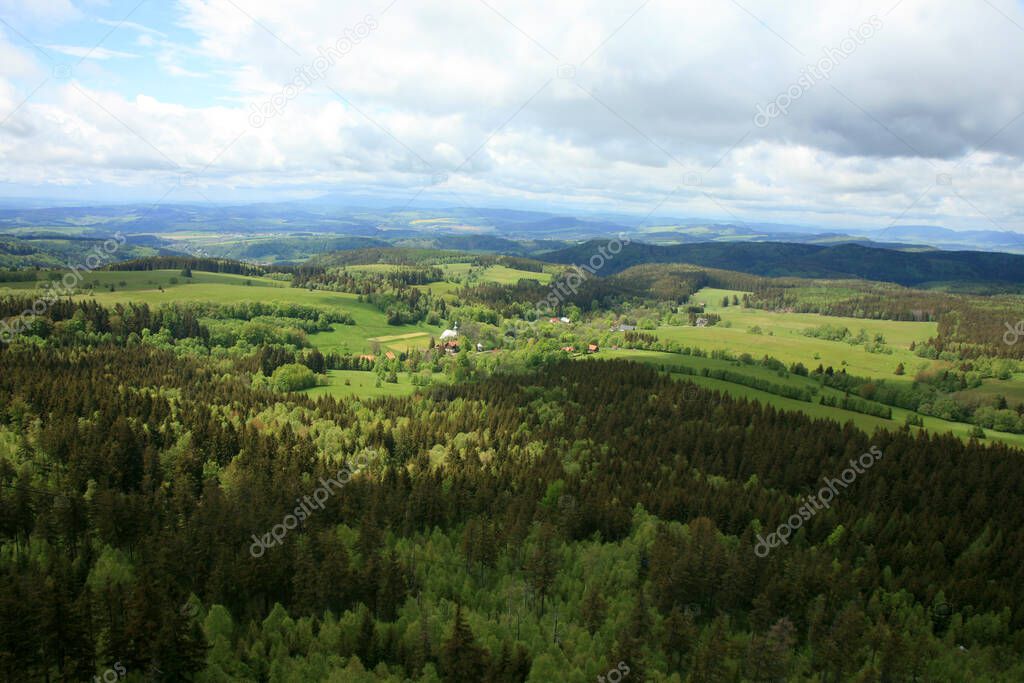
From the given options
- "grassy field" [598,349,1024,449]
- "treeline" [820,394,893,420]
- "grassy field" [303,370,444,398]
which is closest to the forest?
"grassy field" [598,349,1024,449]

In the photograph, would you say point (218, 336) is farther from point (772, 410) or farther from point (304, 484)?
point (772, 410)

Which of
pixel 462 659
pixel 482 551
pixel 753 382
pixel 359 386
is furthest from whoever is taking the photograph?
pixel 753 382

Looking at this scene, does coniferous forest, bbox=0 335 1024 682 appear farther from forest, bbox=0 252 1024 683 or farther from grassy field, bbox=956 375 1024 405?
grassy field, bbox=956 375 1024 405

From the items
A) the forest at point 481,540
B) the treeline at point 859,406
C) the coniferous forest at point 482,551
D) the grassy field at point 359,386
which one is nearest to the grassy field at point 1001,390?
the treeline at point 859,406

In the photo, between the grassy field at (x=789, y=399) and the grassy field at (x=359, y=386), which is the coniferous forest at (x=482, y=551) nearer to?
the grassy field at (x=789, y=399)

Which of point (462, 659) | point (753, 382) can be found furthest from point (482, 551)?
point (753, 382)

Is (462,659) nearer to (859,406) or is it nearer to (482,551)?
(482,551)

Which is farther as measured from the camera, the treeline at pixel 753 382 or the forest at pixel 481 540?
the treeline at pixel 753 382
